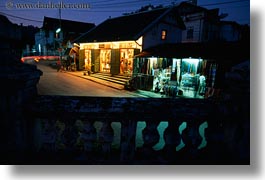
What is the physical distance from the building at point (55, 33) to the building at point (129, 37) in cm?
1524

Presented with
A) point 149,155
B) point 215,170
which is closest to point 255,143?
point 215,170

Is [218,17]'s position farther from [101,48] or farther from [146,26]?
[101,48]

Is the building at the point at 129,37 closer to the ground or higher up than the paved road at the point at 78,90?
higher up

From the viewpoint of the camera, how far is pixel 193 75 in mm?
11867

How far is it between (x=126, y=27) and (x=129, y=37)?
3.00 metres

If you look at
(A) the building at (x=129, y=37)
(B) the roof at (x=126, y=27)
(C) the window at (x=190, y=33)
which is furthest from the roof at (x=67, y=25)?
(C) the window at (x=190, y=33)

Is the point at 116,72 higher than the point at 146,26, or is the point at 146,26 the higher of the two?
the point at 146,26

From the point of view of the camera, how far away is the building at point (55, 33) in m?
36.8

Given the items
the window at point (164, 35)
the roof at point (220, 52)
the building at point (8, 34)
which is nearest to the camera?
the building at point (8, 34)

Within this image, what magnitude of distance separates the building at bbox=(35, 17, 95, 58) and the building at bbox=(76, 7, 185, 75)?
15238 millimetres

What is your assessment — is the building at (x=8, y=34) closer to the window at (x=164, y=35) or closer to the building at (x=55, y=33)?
the window at (x=164, y=35)

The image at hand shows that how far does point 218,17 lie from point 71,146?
2184 cm

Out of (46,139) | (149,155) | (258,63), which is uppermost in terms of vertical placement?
(258,63)

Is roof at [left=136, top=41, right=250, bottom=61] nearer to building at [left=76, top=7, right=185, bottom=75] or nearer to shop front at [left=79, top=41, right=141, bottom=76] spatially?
building at [left=76, top=7, right=185, bottom=75]
